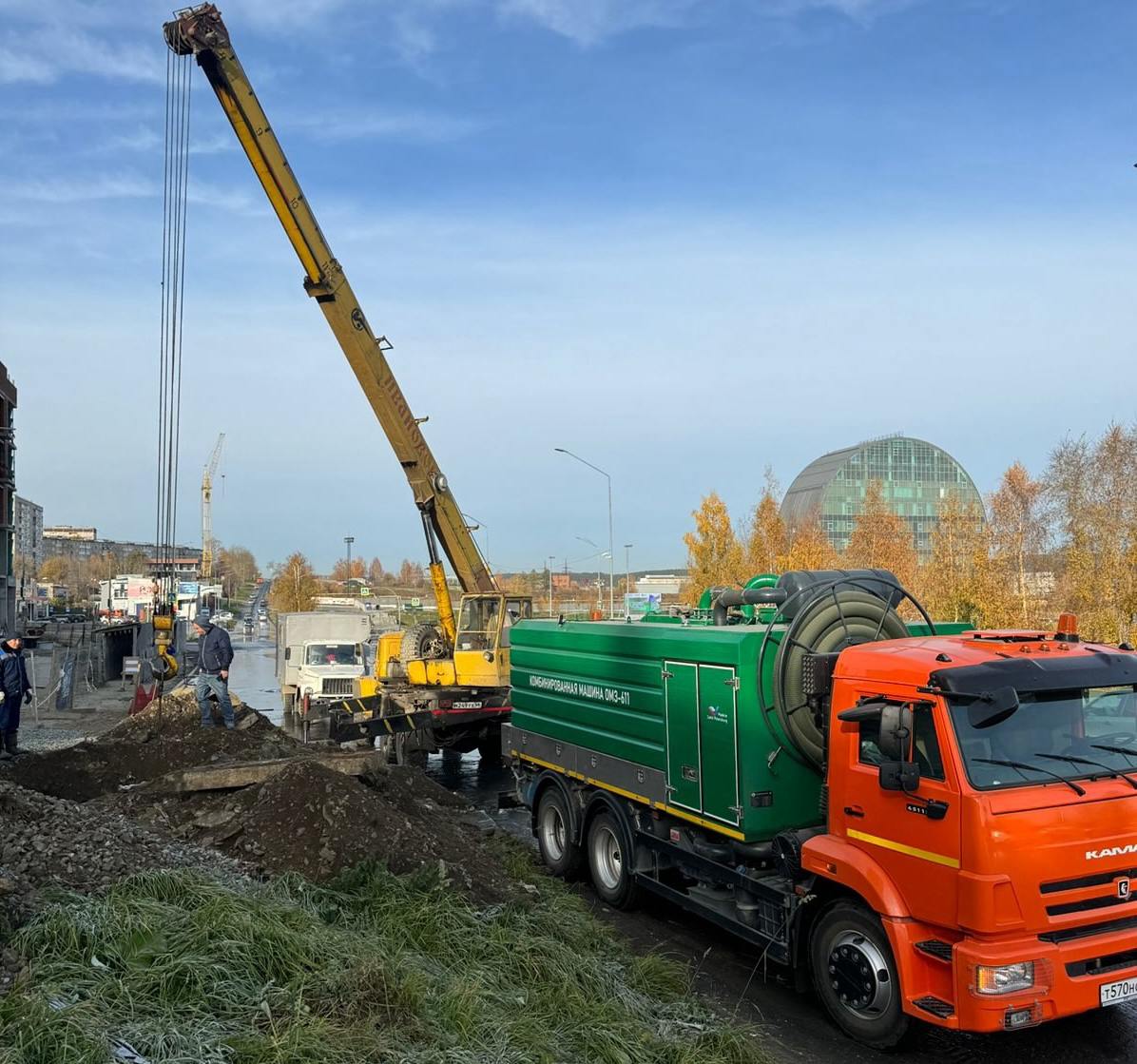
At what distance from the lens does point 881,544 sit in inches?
1362

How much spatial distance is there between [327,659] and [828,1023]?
1699cm

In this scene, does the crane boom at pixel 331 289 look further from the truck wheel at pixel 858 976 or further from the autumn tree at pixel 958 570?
the autumn tree at pixel 958 570

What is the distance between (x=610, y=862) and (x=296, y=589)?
237 ft

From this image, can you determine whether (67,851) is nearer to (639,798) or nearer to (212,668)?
(639,798)

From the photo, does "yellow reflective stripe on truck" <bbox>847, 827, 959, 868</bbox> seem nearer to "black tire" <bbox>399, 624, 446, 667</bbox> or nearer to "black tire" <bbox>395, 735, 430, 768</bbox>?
"black tire" <bbox>395, 735, 430, 768</bbox>

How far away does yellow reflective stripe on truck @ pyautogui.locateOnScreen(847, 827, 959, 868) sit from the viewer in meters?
5.37

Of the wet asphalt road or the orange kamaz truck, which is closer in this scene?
the orange kamaz truck

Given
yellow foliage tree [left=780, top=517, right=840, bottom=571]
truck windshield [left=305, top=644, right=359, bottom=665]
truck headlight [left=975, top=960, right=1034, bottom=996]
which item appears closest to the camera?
truck headlight [left=975, top=960, right=1034, bottom=996]

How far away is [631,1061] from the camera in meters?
5.08

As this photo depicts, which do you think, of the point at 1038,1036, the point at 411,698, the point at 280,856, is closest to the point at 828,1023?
the point at 1038,1036

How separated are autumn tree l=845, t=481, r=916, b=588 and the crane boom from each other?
64.8ft

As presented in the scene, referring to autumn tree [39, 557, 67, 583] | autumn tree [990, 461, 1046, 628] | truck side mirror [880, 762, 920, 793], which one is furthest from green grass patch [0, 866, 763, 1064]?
autumn tree [39, 557, 67, 583]

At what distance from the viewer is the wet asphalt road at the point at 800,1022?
6.02 m

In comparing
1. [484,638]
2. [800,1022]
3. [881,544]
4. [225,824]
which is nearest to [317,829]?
[225,824]
